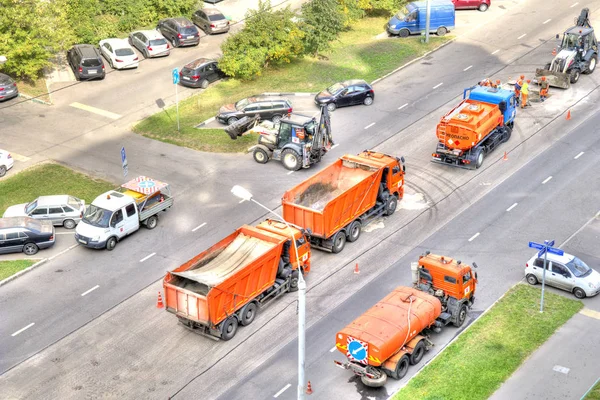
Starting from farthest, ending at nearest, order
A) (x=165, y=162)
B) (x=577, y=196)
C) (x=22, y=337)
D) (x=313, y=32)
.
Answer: (x=313, y=32), (x=165, y=162), (x=577, y=196), (x=22, y=337)

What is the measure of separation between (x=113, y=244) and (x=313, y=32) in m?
25.2

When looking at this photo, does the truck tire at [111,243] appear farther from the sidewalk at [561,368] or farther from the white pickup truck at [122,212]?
the sidewalk at [561,368]

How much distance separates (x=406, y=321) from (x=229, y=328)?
280 inches

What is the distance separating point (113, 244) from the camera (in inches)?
1650

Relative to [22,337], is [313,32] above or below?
above

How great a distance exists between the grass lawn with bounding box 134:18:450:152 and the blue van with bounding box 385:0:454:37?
2.38ft

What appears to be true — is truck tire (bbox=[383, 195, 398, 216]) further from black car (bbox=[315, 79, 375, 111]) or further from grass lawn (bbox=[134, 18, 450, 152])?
black car (bbox=[315, 79, 375, 111])

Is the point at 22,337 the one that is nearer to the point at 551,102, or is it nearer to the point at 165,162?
the point at 165,162

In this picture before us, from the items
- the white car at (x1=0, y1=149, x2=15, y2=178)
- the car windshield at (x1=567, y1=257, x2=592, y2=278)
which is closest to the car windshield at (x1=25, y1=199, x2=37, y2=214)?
the white car at (x1=0, y1=149, x2=15, y2=178)

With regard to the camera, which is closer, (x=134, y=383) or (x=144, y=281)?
(x=134, y=383)

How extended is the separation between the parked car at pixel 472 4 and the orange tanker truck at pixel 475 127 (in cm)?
1991

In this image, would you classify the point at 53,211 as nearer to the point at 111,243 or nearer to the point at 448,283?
the point at 111,243

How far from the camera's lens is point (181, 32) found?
6394 cm

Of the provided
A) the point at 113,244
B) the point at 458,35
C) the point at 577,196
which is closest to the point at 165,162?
the point at 113,244
